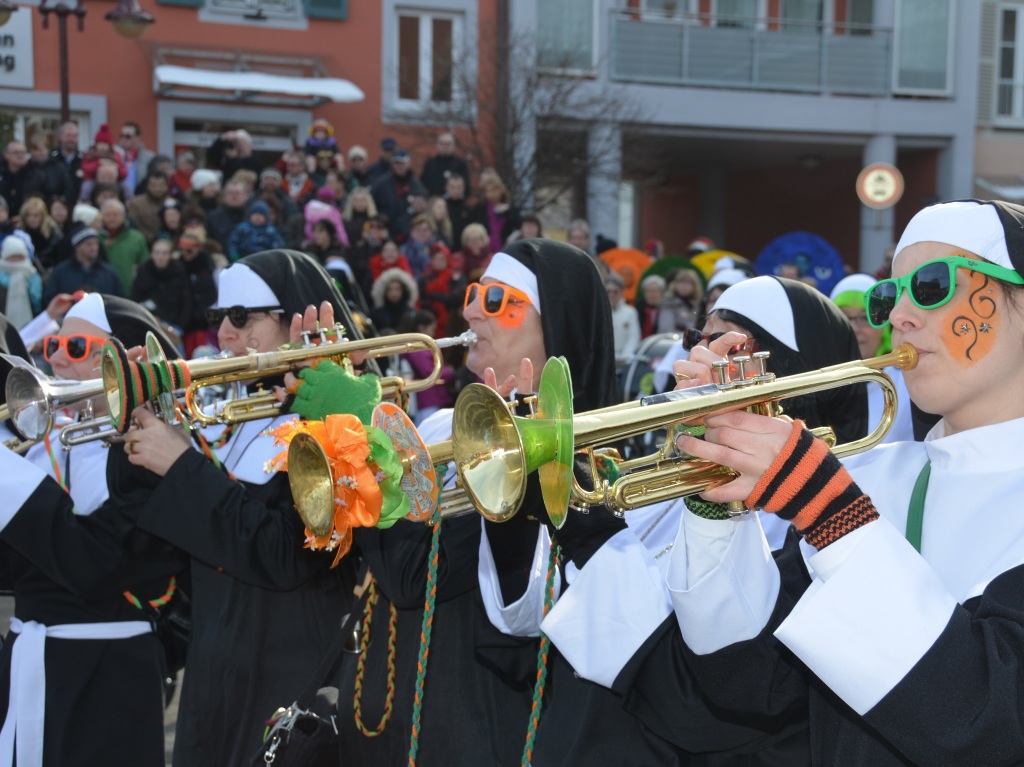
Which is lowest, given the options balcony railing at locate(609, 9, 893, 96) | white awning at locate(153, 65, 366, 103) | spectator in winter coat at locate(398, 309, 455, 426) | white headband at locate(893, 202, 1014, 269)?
spectator in winter coat at locate(398, 309, 455, 426)

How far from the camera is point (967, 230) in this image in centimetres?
215

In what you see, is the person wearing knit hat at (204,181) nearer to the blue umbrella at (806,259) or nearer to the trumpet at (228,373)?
the blue umbrella at (806,259)

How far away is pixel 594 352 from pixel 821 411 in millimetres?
799

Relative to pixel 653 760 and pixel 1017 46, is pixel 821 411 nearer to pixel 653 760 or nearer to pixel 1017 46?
pixel 653 760

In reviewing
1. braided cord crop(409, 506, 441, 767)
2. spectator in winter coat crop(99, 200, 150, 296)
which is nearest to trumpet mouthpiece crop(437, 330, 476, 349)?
braided cord crop(409, 506, 441, 767)

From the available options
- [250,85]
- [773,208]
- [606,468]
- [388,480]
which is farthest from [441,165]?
[773,208]

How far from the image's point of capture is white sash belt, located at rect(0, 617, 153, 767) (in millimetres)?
3438

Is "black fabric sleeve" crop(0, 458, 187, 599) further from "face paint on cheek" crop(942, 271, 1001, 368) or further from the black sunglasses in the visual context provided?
"face paint on cheek" crop(942, 271, 1001, 368)

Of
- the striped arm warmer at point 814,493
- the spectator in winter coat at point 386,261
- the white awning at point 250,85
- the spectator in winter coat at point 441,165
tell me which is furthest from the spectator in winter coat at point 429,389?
the white awning at point 250,85

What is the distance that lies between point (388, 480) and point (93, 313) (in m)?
1.99

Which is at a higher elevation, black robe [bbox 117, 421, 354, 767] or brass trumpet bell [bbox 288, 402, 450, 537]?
→ brass trumpet bell [bbox 288, 402, 450, 537]

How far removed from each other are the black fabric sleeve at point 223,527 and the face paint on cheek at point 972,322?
1899 millimetres

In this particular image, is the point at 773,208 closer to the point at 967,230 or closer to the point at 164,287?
the point at 164,287

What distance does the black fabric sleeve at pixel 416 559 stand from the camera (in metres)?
2.99
